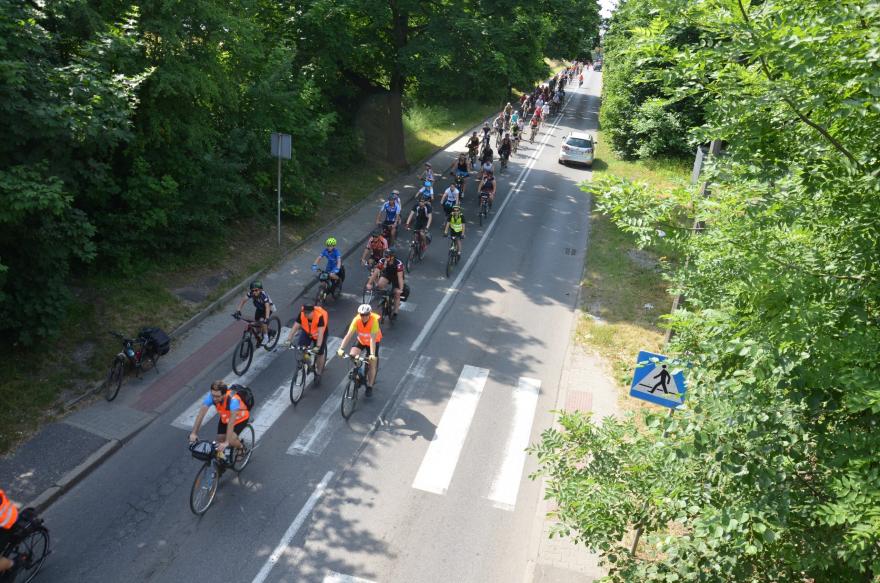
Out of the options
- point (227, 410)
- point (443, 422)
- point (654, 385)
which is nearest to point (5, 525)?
point (227, 410)

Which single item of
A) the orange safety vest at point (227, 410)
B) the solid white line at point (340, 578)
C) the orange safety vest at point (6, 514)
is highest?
the orange safety vest at point (227, 410)

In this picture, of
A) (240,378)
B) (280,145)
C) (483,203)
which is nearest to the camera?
(240,378)

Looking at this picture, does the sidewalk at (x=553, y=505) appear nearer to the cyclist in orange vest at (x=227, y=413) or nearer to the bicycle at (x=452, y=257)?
the bicycle at (x=452, y=257)

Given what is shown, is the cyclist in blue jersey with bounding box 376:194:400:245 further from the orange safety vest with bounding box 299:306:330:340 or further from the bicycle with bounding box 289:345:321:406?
the bicycle with bounding box 289:345:321:406

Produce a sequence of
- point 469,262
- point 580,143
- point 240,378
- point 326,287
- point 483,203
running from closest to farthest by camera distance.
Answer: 1. point 240,378
2. point 326,287
3. point 469,262
4. point 483,203
5. point 580,143

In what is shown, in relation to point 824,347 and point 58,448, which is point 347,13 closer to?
point 58,448

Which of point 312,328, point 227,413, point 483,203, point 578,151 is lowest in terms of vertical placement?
point 227,413

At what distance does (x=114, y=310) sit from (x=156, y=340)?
1.92m

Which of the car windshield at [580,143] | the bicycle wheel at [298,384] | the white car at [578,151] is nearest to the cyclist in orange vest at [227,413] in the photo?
the bicycle wheel at [298,384]

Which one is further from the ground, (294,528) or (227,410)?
(227,410)

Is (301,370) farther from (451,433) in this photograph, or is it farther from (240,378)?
(451,433)

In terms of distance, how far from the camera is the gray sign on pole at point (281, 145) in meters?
17.5

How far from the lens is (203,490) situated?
9195mm

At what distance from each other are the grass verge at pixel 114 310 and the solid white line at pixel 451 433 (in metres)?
6.09
